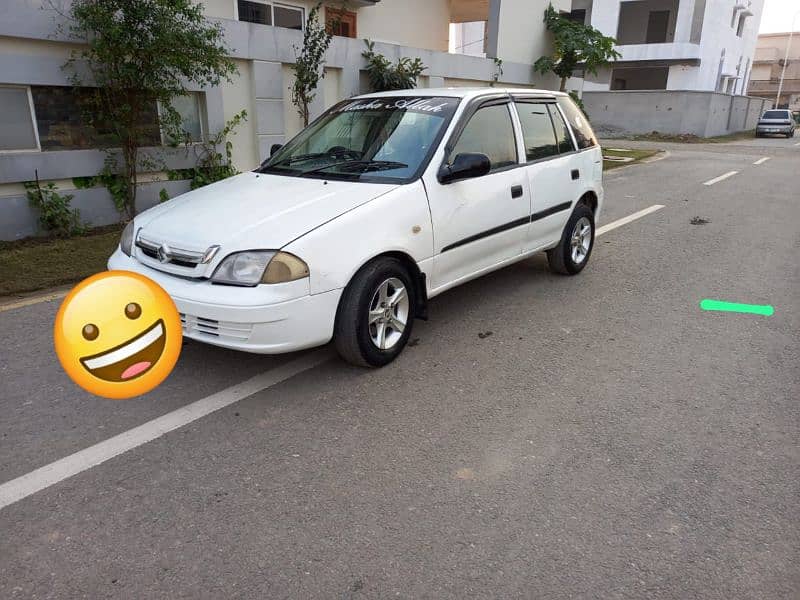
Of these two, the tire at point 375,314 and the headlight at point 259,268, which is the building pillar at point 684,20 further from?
the headlight at point 259,268

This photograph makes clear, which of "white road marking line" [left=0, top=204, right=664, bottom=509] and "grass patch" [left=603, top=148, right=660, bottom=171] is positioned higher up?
"white road marking line" [left=0, top=204, right=664, bottom=509]

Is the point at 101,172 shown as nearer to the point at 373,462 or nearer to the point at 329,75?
the point at 329,75

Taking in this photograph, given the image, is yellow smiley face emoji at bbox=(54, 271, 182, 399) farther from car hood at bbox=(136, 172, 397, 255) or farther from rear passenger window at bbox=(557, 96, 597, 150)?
rear passenger window at bbox=(557, 96, 597, 150)

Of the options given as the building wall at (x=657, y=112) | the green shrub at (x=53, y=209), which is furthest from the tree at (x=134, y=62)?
the building wall at (x=657, y=112)

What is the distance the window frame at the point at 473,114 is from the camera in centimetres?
446

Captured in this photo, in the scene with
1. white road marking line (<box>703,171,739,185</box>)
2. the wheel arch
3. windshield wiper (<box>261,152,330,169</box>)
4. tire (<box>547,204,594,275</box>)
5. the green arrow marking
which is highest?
windshield wiper (<box>261,152,330,169</box>)

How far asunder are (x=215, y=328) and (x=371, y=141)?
2.01 metres

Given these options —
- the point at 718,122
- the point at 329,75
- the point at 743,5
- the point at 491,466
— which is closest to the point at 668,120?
the point at 718,122

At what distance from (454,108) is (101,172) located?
545 cm

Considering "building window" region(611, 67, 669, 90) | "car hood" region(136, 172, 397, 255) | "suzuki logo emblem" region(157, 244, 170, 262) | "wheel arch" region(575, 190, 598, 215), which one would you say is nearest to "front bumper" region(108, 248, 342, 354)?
"suzuki logo emblem" region(157, 244, 170, 262)

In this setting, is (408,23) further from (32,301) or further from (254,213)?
(254,213)

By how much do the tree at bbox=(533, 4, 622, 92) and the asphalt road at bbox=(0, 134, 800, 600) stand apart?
12.6 m

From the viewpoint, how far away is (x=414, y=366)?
13.7ft

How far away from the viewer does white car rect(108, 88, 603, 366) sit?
3.51 metres
